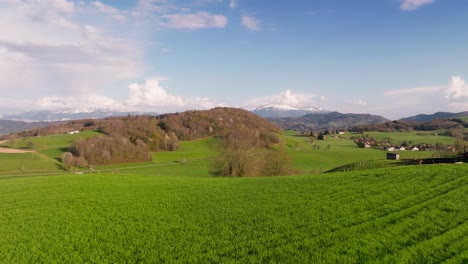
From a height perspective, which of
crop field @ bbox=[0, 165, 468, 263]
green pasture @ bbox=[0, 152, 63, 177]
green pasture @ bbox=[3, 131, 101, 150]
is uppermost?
crop field @ bbox=[0, 165, 468, 263]

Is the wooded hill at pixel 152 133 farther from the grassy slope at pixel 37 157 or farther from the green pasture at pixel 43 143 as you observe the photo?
the green pasture at pixel 43 143

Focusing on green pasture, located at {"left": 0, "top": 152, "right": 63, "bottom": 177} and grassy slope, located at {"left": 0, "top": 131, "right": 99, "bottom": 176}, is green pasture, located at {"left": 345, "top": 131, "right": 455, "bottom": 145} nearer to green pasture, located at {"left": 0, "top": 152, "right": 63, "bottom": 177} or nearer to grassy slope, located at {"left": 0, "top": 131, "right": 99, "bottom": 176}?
green pasture, located at {"left": 0, "top": 152, "right": 63, "bottom": 177}

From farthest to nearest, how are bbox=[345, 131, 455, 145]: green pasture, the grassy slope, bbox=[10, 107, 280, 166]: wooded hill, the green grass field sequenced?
bbox=[345, 131, 455, 145]: green pasture → bbox=[10, 107, 280, 166]: wooded hill → the green grass field → the grassy slope

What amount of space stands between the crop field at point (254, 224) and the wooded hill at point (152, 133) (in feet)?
188

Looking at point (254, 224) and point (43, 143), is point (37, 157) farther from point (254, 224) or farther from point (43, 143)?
point (254, 224)

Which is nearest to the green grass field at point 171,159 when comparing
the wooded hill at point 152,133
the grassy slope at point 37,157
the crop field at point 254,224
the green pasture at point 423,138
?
the grassy slope at point 37,157

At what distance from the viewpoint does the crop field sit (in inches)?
491

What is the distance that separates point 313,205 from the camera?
1964cm

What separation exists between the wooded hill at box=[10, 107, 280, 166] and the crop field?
57.4 m

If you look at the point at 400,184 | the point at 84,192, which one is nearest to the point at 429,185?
the point at 400,184

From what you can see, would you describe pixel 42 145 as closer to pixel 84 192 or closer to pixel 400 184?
pixel 84 192

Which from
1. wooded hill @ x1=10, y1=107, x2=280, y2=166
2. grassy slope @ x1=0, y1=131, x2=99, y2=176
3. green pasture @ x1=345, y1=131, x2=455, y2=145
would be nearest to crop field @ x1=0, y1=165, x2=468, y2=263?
wooded hill @ x1=10, y1=107, x2=280, y2=166

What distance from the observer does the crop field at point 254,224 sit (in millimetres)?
12477

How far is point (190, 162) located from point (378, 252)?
9552 centimetres
